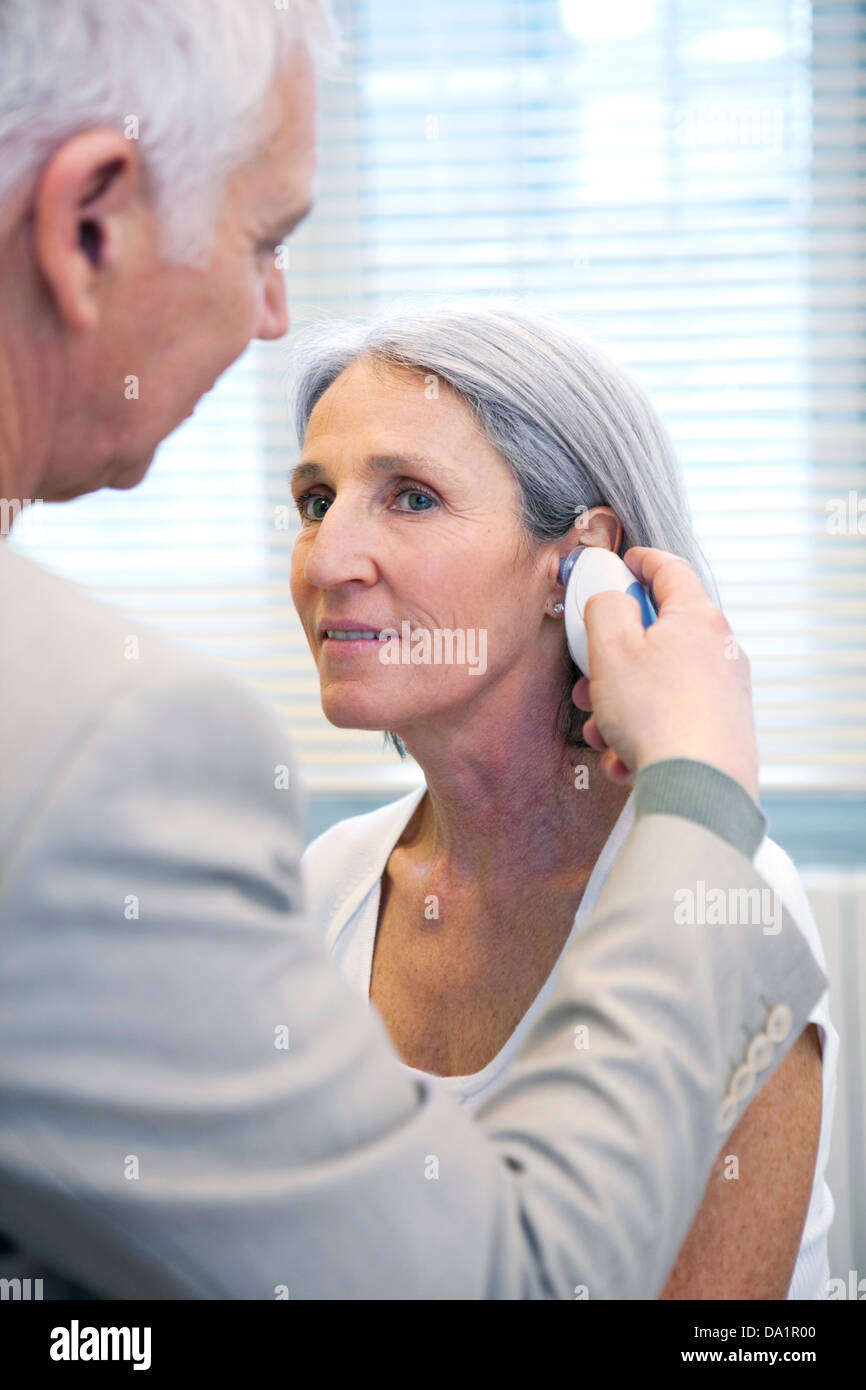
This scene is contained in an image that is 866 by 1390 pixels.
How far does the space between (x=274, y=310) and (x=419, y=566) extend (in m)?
0.66

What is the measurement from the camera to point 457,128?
2312 mm

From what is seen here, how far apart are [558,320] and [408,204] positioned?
1003mm

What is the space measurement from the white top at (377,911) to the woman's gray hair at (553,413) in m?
0.27

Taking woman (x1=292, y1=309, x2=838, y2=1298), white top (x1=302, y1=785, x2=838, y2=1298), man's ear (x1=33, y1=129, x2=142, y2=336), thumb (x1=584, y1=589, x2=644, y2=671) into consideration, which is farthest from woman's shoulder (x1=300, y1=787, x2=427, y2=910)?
man's ear (x1=33, y1=129, x2=142, y2=336)

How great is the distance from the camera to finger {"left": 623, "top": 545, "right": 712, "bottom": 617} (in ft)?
3.40

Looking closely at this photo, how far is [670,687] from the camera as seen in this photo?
863mm

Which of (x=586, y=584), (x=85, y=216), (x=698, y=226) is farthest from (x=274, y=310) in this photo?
(x=698, y=226)

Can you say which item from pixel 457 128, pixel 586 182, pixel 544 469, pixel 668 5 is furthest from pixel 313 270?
pixel 544 469

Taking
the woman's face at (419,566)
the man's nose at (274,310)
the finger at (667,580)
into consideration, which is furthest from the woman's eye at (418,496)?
the man's nose at (274,310)

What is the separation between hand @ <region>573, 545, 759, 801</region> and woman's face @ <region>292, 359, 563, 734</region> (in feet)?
1.19

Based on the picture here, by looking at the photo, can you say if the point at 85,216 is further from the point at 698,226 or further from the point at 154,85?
the point at 698,226

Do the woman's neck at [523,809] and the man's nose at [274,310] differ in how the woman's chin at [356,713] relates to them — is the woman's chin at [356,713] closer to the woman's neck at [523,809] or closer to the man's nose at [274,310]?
the woman's neck at [523,809]

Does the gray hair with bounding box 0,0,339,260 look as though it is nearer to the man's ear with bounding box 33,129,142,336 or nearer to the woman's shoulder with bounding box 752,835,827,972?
the man's ear with bounding box 33,129,142,336
